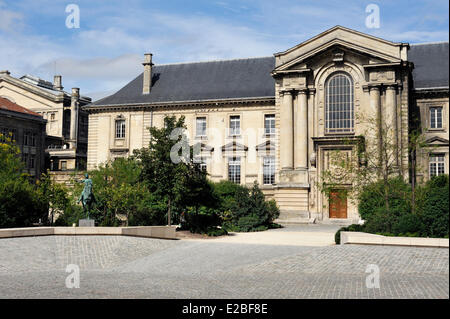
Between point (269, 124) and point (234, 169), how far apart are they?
17.6ft

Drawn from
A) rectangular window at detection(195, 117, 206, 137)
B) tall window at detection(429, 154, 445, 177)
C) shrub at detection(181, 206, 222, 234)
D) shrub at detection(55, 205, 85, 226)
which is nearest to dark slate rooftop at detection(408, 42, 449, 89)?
tall window at detection(429, 154, 445, 177)

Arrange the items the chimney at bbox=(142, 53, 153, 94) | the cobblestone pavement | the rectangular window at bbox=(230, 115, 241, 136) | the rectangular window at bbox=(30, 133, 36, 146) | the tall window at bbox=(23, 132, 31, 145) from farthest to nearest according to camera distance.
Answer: the rectangular window at bbox=(30, 133, 36, 146)
the tall window at bbox=(23, 132, 31, 145)
the chimney at bbox=(142, 53, 153, 94)
the rectangular window at bbox=(230, 115, 241, 136)
the cobblestone pavement

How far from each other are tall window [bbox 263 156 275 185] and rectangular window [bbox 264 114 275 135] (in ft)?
7.99

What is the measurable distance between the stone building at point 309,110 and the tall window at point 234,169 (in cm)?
9

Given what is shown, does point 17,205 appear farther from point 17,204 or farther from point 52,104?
point 52,104

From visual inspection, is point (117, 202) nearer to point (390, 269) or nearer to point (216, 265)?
point (216, 265)

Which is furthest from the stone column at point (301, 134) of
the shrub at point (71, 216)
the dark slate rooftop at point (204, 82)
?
the shrub at point (71, 216)

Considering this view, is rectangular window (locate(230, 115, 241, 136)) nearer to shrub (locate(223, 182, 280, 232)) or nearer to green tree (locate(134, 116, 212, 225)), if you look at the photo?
shrub (locate(223, 182, 280, 232))

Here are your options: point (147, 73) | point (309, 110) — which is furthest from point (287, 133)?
point (147, 73)

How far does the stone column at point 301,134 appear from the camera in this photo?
4172 cm

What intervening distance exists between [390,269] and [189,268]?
6814mm

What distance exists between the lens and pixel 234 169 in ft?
156

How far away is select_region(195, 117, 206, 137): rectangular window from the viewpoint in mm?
49000
